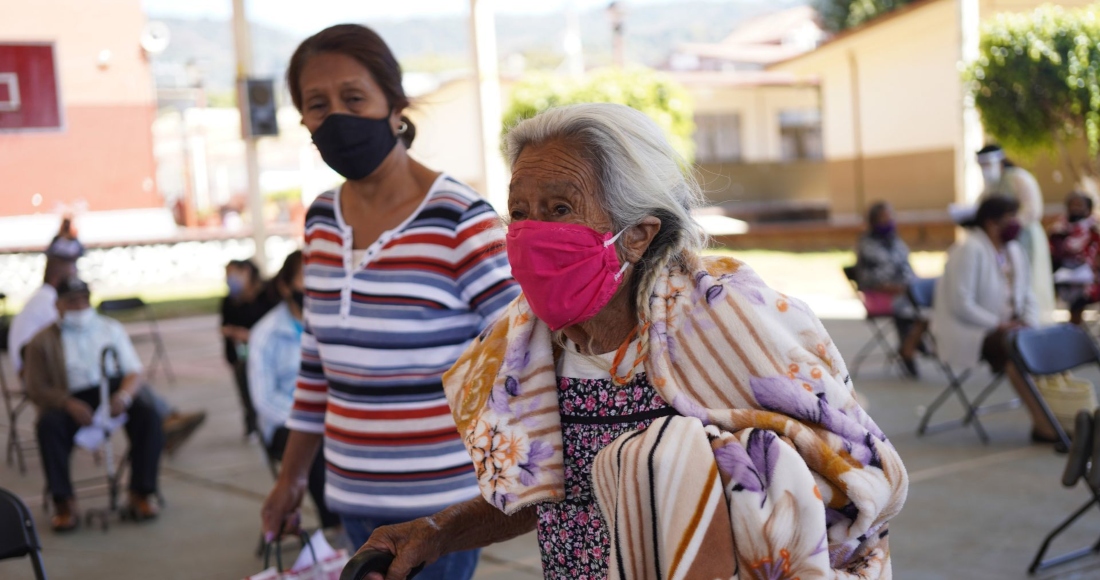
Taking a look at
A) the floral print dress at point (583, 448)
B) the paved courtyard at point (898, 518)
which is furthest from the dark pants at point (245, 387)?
the floral print dress at point (583, 448)

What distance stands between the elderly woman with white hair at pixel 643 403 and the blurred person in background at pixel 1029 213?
5840mm

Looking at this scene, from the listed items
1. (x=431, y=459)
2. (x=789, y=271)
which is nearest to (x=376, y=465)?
(x=431, y=459)

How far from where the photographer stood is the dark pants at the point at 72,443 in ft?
19.3

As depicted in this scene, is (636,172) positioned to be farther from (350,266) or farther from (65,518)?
(65,518)

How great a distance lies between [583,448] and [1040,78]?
13.2 metres

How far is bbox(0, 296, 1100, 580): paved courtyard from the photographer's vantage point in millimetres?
4633

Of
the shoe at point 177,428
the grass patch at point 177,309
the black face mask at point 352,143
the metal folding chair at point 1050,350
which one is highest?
the black face mask at point 352,143

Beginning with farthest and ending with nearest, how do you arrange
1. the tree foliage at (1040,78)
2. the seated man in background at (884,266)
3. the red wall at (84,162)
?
1. the tree foliage at (1040,78)
2. the seated man in background at (884,266)
3. the red wall at (84,162)

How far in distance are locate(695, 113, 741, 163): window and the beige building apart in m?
10.8

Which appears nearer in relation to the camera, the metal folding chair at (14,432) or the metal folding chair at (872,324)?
the metal folding chair at (14,432)

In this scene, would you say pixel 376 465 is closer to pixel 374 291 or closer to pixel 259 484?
pixel 374 291

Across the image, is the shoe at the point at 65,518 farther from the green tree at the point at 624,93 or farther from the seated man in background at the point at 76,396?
the green tree at the point at 624,93

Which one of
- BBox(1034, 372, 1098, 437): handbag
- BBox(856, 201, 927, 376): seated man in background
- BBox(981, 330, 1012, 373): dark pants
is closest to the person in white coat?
BBox(981, 330, 1012, 373): dark pants

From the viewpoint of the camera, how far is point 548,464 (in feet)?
5.44
